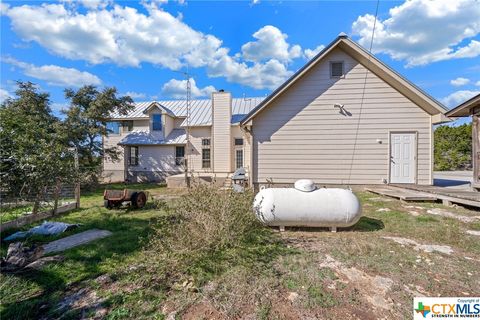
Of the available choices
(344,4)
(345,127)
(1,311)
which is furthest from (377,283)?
(344,4)

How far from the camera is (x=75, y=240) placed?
493 centimetres

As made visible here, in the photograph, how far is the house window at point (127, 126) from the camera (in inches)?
795

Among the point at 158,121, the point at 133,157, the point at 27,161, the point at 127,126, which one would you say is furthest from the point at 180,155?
the point at 27,161

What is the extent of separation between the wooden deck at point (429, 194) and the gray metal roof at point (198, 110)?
12.0m

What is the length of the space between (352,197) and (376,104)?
617 centimetres

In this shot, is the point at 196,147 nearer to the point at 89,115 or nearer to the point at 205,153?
the point at 205,153

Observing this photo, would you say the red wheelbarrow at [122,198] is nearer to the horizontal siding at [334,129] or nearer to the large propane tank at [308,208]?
the horizontal siding at [334,129]

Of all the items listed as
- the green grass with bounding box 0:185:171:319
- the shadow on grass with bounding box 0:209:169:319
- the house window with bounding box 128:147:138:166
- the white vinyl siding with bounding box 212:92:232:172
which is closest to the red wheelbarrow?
the green grass with bounding box 0:185:171:319

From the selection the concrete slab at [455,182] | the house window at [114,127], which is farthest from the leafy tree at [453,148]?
the house window at [114,127]

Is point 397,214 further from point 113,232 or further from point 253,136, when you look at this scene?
point 113,232

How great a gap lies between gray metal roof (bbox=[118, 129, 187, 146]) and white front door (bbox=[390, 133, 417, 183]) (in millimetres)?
13994

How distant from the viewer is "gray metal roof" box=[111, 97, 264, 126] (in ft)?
62.1

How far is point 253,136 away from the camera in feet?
32.8

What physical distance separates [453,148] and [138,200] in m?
22.5
